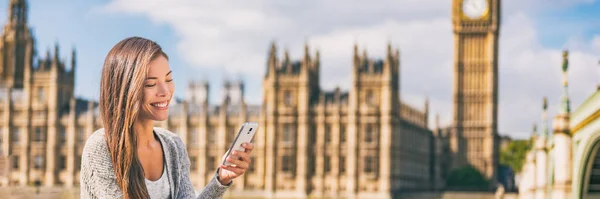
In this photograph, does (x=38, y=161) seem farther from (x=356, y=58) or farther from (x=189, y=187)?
(x=189, y=187)

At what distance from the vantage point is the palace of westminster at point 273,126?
60031mm

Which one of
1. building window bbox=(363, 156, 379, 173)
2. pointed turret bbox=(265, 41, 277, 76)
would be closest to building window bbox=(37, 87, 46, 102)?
pointed turret bbox=(265, 41, 277, 76)

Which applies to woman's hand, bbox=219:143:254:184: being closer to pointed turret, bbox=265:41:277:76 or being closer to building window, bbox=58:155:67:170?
pointed turret, bbox=265:41:277:76

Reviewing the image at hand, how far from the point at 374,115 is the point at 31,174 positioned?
73.0 ft

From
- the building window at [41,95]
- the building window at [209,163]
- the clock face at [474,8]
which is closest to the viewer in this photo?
the building window at [209,163]

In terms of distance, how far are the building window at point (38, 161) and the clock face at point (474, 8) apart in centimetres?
3537

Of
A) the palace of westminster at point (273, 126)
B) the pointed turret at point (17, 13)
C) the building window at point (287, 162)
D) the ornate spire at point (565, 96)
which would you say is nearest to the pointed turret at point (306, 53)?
the palace of westminster at point (273, 126)

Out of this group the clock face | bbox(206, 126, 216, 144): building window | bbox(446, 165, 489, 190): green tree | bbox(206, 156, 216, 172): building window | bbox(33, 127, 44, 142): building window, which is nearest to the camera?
bbox(206, 156, 216, 172): building window

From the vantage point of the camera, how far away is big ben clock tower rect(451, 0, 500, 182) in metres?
80.1

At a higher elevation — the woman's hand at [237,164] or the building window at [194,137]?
the woman's hand at [237,164]

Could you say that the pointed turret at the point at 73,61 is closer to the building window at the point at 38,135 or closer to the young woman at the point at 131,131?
the building window at the point at 38,135

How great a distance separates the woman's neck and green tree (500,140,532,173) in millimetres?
93854

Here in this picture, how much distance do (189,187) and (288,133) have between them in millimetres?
56622

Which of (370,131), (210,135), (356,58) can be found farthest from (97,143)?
(210,135)
